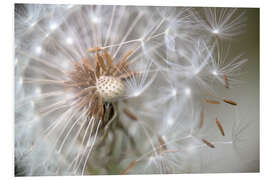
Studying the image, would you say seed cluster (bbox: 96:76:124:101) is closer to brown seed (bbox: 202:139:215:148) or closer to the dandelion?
the dandelion

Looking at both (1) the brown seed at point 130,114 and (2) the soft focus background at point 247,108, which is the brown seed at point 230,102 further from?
(1) the brown seed at point 130,114

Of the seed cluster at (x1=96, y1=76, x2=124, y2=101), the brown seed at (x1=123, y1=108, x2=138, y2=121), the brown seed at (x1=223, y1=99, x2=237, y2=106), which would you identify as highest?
the seed cluster at (x1=96, y1=76, x2=124, y2=101)

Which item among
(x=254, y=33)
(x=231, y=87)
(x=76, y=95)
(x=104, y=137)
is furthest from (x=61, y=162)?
(x=254, y=33)

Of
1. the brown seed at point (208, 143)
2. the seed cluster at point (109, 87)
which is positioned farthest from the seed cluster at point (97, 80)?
the brown seed at point (208, 143)

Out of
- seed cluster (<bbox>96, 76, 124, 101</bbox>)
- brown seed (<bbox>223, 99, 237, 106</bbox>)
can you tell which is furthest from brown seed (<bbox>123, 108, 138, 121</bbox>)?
brown seed (<bbox>223, 99, 237, 106</bbox>)

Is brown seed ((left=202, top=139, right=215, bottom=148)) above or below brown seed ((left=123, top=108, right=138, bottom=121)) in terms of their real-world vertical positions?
below

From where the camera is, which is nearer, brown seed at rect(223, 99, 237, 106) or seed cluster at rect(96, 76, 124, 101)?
seed cluster at rect(96, 76, 124, 101)

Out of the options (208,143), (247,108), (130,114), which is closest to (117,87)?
(130,114)

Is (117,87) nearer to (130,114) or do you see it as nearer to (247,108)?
(130,114)
